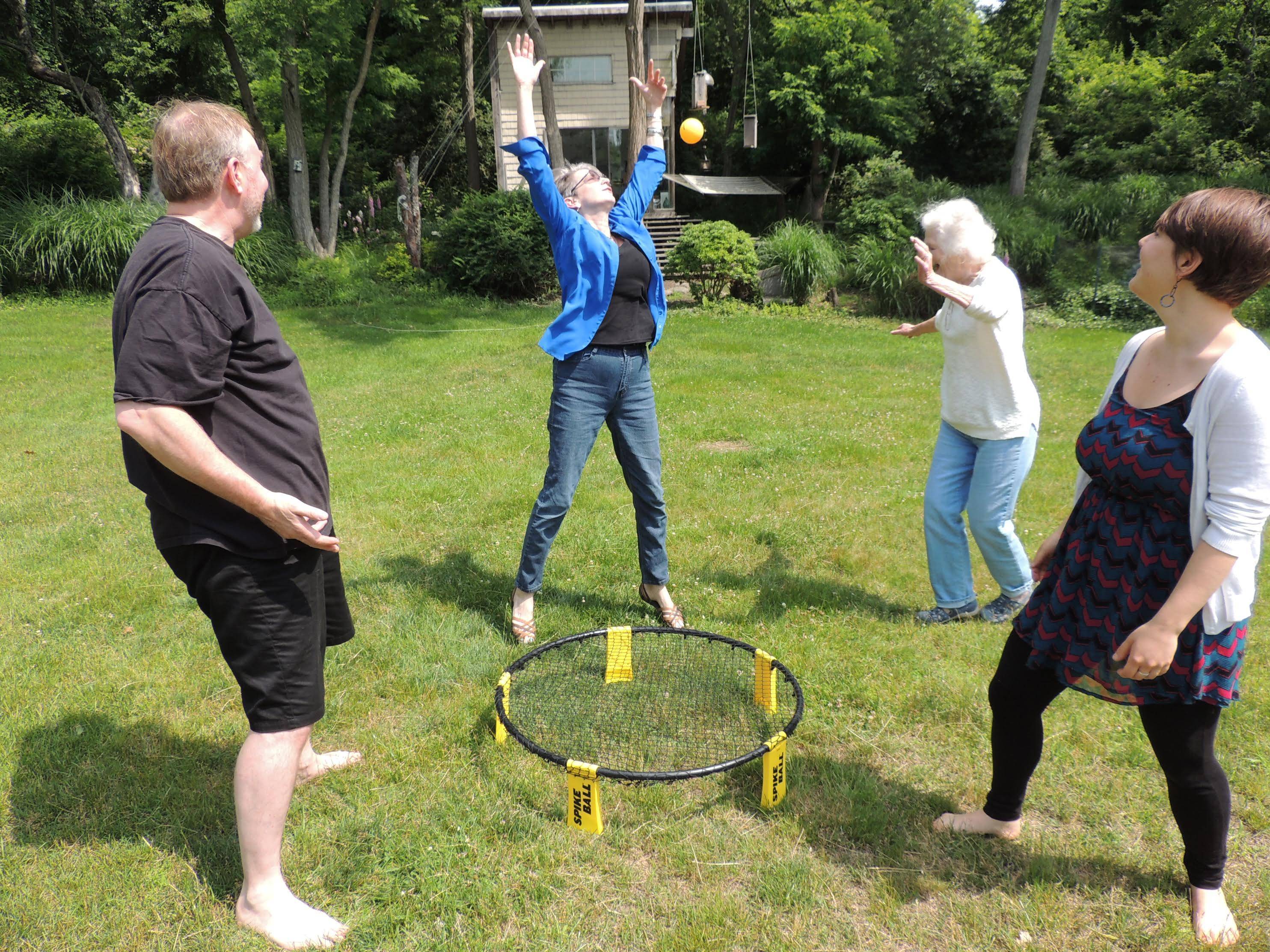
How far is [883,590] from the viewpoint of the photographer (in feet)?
15.4

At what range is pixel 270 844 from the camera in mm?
2373

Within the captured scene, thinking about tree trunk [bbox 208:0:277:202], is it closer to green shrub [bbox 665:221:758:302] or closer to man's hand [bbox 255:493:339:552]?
green shrub [bbox 665:221:758:302]

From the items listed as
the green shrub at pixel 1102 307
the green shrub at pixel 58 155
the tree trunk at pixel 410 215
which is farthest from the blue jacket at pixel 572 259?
the green shrub at pixel 58 155

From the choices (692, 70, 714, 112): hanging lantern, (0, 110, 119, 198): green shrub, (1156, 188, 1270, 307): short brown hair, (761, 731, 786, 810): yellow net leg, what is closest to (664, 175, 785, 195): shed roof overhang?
(692, 70, 714, 112): hanging lantern

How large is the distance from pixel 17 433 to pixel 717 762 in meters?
7.45

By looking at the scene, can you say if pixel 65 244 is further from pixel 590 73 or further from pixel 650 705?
pixel 590 73

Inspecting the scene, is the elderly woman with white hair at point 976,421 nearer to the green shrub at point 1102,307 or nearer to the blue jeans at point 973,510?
the blue jeans at point 973,510

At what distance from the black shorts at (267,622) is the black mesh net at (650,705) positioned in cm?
94

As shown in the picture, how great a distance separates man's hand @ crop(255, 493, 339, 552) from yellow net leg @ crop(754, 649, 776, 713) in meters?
1.87

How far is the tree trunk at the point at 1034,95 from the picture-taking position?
19500 mm

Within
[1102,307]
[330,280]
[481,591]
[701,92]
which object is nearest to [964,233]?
[481,591]

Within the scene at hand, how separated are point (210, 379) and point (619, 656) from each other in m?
2.19

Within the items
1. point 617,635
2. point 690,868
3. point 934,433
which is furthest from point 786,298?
point 690,868

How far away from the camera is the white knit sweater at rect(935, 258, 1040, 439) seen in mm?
3832
